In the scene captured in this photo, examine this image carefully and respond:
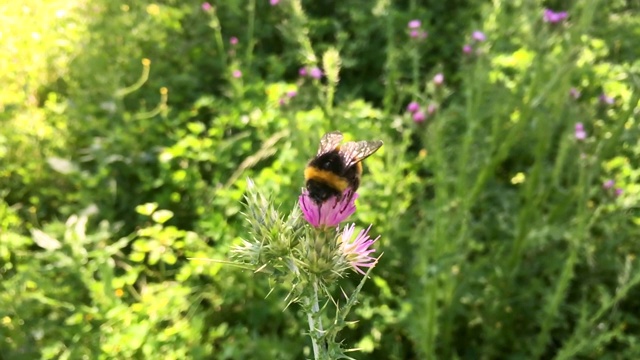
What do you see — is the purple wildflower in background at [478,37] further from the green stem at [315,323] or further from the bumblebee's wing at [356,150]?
the green stem at [315,323]

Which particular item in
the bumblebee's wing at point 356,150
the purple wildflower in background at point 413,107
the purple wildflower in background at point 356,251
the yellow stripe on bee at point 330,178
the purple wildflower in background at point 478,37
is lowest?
the purple wildflower in background at point 356,251

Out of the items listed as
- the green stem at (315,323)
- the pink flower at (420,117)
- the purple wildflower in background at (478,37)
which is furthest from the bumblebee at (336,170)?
the purple wildflower in background at (478,37)

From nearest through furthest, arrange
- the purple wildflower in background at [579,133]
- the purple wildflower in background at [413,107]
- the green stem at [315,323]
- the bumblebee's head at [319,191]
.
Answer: the green stem at [315,323] → the bumblebee's head at [319,191] → the purple wildflower in background at [579,133] → the purple wildflower in background at [413,107]

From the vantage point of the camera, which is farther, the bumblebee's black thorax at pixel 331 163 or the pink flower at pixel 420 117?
the pink flower at pixel 420 117

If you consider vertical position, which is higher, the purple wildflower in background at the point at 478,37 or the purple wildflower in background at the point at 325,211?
the purple wildflower in background at the point at 478,37

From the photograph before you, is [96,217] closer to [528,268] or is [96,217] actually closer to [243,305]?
[243,305]

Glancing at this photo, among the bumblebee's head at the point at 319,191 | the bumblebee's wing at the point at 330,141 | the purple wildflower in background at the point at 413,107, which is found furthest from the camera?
the purple wildflower in background at the point at 413,107

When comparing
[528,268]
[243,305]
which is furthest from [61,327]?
[528,268]
